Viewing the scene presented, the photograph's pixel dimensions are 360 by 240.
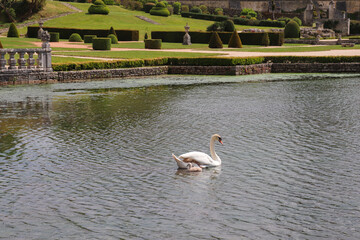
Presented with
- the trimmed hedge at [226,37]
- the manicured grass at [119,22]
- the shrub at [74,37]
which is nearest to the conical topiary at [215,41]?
the trimmed hedge at [226,37]

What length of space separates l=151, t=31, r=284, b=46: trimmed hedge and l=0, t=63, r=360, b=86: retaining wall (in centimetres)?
1920

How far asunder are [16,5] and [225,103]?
177 feet

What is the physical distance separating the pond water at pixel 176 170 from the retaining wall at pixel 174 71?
22.7ft

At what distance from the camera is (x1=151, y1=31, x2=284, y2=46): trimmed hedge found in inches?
2244

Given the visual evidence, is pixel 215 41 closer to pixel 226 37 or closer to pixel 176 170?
pixel 226 37

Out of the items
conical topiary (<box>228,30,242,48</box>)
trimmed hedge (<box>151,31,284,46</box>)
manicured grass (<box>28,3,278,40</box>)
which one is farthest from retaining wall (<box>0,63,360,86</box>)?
manicured grass (<box>28,3,278,40</box>)

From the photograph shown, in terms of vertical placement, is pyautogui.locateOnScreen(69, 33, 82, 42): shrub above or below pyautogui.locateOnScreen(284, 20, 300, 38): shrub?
below

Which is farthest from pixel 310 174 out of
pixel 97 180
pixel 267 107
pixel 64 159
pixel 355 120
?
pixel 267 107

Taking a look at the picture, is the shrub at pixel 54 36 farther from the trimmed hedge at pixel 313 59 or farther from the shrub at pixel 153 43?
the trimmed hedge at pixel 313 59

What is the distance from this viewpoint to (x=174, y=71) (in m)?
37.1

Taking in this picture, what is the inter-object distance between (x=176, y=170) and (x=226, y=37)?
4793 cm

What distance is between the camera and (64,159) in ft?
45.0

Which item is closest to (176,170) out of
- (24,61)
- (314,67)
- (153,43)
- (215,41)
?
(24,61)

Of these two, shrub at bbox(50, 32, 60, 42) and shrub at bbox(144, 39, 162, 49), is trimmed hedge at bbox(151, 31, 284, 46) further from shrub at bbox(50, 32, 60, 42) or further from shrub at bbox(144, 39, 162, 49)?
shrub at bbox(144, 39, 162, 49)
